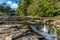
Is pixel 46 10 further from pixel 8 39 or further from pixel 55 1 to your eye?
pixel 8 39

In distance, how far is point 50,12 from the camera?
3219 cm

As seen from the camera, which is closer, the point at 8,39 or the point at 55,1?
the point at 8,39

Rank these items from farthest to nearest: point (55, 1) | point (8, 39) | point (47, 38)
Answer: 1. point (55, 1)
2. point (47, 38)
3. point (8, 39)

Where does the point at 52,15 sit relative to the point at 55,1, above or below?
below

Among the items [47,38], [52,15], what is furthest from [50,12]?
[47,38]

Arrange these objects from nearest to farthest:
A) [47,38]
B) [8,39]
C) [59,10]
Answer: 1. [8,39]
2. [47,38]
3. [59,10]

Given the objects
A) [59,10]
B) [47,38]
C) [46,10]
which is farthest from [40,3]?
[47,38]

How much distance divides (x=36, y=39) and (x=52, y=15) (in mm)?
20215

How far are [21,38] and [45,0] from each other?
941 inches

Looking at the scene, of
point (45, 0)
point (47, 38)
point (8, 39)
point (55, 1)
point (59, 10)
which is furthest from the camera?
point (45, 0)

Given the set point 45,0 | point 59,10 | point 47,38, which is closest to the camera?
point 47,38

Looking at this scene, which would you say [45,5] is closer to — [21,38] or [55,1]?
[55,1]

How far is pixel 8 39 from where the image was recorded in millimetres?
11797

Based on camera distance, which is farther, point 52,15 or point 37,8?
point 37,8
